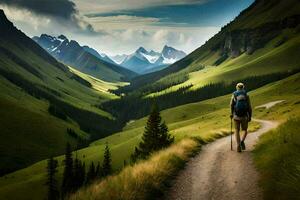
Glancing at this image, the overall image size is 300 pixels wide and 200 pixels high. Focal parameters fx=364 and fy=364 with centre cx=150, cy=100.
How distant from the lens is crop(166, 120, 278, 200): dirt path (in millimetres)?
14291

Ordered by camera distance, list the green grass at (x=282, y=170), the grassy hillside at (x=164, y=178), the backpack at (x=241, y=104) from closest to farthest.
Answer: the green grass at (x=282, y=170) < the grassy hillside at (x=164, y=178) < the backpack at (x=241, y=104)

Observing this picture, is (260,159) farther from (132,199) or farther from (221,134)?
(221,134)

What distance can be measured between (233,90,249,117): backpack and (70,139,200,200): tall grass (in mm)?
5843

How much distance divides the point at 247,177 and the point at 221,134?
968 inches

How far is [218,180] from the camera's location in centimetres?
1656

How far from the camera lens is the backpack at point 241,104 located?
23172mm

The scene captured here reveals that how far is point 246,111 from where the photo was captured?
23.3m

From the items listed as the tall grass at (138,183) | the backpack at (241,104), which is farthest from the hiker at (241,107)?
the tall grass at (138,183)

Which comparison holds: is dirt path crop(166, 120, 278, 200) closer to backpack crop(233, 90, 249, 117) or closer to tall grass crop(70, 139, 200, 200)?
tall grass crop(70, 139, 200, 200)

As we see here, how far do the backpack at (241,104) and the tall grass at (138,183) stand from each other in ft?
19.2

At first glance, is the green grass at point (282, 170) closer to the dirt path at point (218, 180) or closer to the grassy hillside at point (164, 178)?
the grassy hillside at point (164, 178)

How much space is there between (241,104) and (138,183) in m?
11.2

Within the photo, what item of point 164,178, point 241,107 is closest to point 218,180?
point 164,178

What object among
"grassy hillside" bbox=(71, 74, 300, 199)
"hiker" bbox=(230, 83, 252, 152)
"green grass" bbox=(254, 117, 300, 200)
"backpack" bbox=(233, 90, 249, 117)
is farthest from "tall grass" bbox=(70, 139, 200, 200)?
"backpack" bbox=(233, 90, 249, 117)
